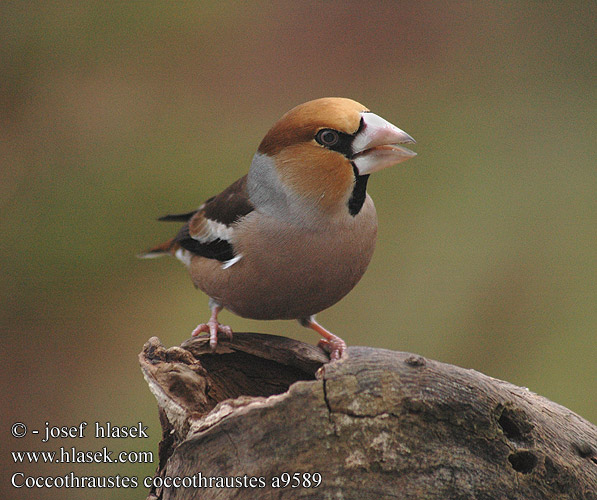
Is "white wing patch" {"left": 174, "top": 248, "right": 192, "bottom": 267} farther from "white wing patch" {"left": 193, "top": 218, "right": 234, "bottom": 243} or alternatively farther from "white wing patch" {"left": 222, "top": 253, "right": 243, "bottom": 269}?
"white wing patch" {"left": 222, "top": 253, "right": 243, "bottom": 269}

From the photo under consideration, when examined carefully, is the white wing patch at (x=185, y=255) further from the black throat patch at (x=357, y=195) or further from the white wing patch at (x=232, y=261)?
the black throat patch at (x=357, y=195)

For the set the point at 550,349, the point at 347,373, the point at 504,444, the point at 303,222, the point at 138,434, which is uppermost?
the point at 303,222

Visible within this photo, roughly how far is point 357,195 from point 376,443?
0.88 meters

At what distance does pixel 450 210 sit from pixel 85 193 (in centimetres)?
223

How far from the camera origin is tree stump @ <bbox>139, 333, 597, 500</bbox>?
1626 mm

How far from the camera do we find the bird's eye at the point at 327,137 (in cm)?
217

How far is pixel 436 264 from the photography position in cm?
418

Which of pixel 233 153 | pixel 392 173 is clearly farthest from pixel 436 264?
pixel 233 153

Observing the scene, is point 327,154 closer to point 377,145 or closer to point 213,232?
point 377,145

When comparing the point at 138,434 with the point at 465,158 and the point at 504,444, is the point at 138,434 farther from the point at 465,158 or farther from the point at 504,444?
the point at 465,158

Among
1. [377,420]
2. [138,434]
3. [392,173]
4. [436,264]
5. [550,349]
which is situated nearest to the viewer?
[377,420]

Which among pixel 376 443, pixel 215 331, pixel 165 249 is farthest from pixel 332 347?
pixel 165 249

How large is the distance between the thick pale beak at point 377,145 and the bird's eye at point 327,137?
0.20 ft

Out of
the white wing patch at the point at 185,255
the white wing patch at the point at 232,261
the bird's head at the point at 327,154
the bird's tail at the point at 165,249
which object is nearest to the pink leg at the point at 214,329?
the white wing patch at the point at 232,261
